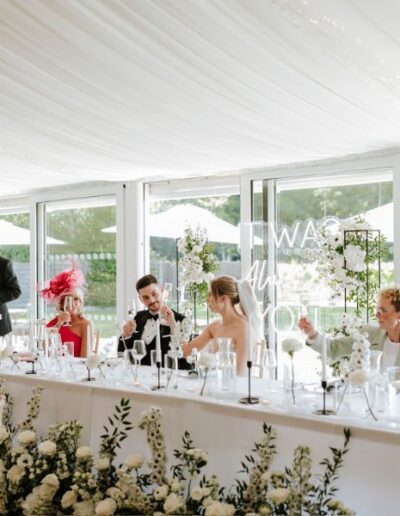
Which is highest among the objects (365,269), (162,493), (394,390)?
(365,269)

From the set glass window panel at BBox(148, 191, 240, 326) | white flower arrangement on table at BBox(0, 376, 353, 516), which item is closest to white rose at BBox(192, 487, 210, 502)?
white flower arrangement on table at BBox(0, 376, 353, 516)

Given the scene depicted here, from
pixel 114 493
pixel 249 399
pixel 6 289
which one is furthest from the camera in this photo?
pixel 6 289

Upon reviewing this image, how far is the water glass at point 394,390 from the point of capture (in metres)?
2.40

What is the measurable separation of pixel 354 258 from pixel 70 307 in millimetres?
2082

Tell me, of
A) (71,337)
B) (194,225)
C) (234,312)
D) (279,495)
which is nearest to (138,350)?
(234,312)

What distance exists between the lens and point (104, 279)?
6.73 meters

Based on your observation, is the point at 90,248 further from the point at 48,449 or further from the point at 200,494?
the point at 200,494

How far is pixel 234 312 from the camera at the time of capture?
4062 mm

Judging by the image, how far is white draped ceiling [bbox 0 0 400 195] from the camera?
8.16ft

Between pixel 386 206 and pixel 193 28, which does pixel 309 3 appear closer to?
pixel 193 28

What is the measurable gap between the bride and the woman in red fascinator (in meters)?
0.87

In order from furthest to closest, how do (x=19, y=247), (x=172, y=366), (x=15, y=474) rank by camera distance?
(x=19, y=247) < (x=172, y=366) < (x=15, y=474)

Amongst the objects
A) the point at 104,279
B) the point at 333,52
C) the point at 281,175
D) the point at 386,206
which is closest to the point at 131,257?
the point at 104,279

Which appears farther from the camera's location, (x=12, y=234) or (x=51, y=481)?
(x=12, y=234)
